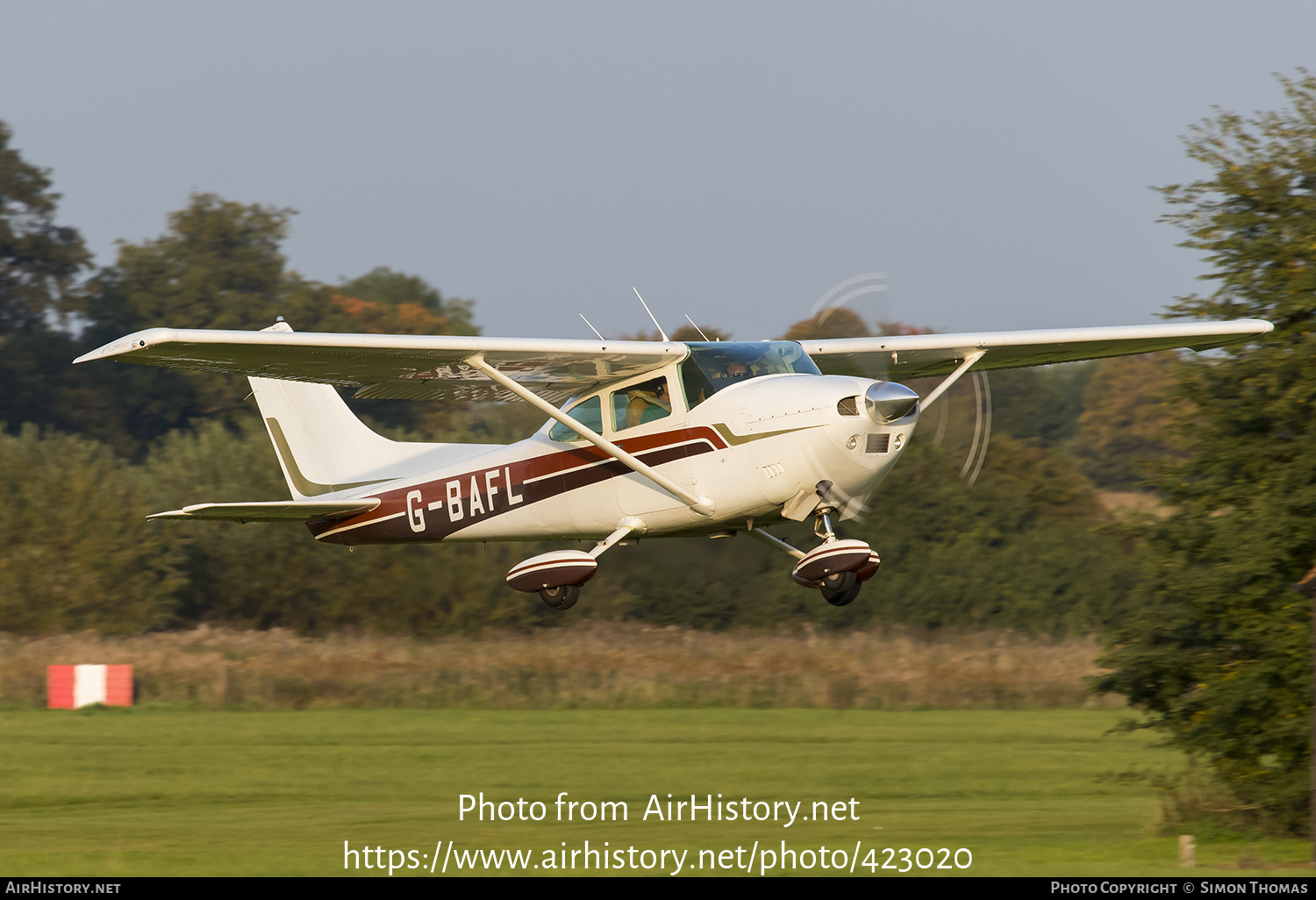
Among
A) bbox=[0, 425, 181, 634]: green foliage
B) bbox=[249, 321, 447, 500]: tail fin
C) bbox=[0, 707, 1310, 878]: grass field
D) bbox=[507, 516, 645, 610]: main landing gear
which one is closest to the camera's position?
bbox=[507, 516, 645, 610]: main landing gear

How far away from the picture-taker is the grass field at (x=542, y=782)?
2116 cm

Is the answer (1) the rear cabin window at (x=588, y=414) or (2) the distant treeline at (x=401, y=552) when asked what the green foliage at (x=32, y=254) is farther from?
(1) the rear cabin window at (x=588, y=414)

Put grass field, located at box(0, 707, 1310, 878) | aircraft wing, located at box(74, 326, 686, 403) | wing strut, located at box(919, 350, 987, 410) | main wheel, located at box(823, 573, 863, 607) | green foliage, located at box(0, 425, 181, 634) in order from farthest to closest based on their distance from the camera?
green foliage, located at box(0, 425, 181, 634)
grass field, located at box(0, 707, 1310, 878)
wing strut, located at box(919, 350, 987, 410)
main wheel, located at box(823, 573, 863, 607)
aircraft wing, located at box(74, 326, 686, 403)

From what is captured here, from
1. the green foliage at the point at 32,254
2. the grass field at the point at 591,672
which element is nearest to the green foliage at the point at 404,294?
the green foliage at the point at 32,254

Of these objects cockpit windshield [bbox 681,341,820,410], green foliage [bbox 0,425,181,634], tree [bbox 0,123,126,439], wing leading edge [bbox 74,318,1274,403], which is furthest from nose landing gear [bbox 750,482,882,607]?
tree [bbox 0,123,126,439]

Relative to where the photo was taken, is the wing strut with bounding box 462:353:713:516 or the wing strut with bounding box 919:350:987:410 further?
the wing strut with bounding box 919:350:987:410

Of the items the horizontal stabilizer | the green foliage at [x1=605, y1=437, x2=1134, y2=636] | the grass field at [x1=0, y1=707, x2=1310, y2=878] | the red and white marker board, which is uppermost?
the horizontal stabilizer

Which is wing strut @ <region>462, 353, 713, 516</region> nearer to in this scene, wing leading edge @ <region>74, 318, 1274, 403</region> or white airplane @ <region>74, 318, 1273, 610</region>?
white airplane @ <region>74, 318, 1273, 610</region>

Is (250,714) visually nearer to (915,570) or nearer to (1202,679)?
(915,570)

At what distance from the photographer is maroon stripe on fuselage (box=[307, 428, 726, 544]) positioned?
11844 mm

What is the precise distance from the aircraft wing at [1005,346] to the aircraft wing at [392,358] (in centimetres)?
204

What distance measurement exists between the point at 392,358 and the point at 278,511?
2.22 meters

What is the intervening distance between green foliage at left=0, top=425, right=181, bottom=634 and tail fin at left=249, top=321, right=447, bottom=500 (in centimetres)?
2254

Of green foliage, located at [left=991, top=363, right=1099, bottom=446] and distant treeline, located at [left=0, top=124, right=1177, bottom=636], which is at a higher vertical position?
green foliage, located at [left=991, top=363, right=1099, bottom=446]
